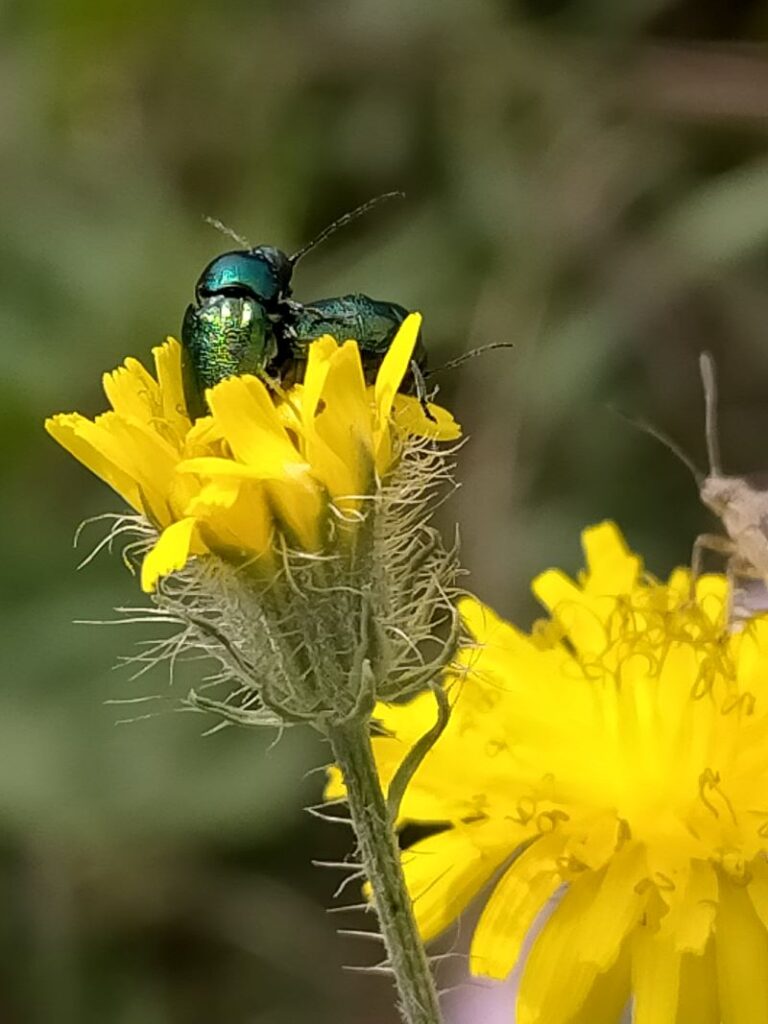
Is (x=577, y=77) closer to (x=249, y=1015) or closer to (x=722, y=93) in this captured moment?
(x=722, y=93)

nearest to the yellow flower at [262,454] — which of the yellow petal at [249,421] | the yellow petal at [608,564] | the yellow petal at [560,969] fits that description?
the yellow petal at [249,421]

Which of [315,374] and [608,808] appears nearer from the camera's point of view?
[315,374]

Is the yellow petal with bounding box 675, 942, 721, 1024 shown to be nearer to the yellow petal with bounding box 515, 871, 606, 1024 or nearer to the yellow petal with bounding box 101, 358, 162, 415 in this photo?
the yellow petal with bounding box 515, 871, 606, 1024

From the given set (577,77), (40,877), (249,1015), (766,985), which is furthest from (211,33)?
(766,985)

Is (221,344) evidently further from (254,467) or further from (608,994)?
(608,994)

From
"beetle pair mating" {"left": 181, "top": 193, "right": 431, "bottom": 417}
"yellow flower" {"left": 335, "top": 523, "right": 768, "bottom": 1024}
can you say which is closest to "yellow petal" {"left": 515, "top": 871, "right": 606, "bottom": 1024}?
"yellow flower" {"left": 335, "top": 523, "right": 768, "bottom": 1024}

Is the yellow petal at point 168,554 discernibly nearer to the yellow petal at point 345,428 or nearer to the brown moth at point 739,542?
the yellow petal at point 345,428

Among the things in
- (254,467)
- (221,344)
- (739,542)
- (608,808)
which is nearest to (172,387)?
(221,344)

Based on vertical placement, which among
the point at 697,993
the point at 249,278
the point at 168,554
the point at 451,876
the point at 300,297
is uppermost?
the point at 300,297

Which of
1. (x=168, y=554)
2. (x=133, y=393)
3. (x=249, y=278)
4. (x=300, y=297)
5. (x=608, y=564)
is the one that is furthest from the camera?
(x=300, y=297)
